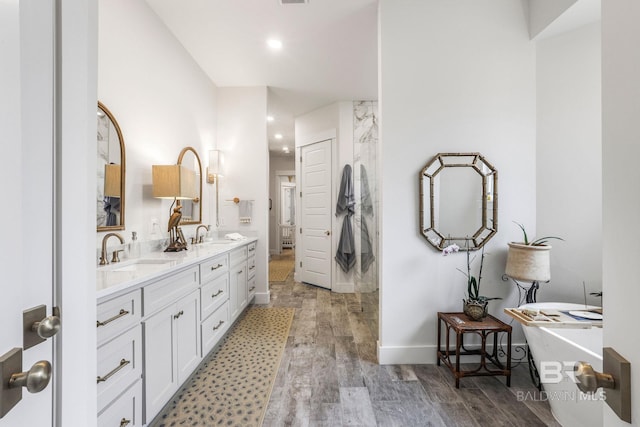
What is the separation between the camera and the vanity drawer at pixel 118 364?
1.12 meters

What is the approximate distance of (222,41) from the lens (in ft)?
8.76

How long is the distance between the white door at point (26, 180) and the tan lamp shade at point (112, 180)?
1602 millimetres

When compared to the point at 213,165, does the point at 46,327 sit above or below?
below

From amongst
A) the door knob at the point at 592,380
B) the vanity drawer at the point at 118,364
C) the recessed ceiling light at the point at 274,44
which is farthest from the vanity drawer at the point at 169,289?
the recessed ceiling light at the point at 274,44

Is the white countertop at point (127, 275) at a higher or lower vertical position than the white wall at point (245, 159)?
lower

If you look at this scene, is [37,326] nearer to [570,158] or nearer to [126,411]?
[126,411]

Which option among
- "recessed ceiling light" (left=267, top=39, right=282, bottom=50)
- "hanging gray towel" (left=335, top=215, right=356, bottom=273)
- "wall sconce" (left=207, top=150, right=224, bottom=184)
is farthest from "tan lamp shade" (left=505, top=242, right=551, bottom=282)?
"wall sconce" (left=207, top=150, right=224, bottom=184)

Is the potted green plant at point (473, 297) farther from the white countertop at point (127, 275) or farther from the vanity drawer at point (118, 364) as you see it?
the vanity drawer at point (118, 364)

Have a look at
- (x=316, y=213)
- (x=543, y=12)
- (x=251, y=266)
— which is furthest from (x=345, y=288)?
(x=543, y=12)

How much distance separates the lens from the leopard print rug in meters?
1.55

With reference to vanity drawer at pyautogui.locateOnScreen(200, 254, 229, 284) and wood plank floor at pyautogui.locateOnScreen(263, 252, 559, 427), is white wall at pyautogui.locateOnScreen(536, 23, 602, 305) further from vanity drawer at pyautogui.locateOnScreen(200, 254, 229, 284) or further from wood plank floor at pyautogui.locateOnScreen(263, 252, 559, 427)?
vanity drawer at pyautogui.locateOnScreen(200, 254, 229, 284)

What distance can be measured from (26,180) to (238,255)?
7.91 feet

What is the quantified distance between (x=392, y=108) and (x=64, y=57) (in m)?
1.97

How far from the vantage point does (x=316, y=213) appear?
14.3ft
